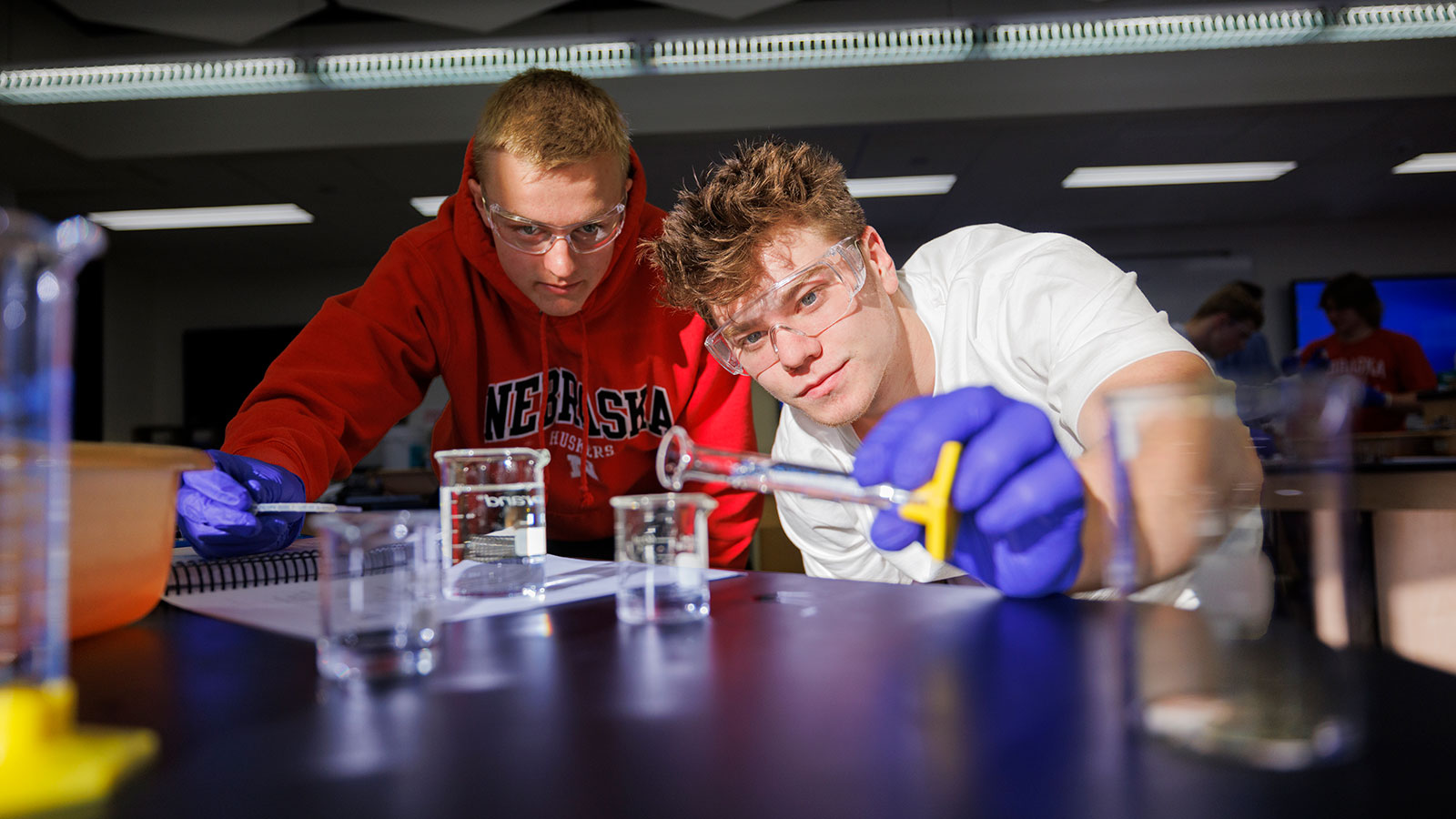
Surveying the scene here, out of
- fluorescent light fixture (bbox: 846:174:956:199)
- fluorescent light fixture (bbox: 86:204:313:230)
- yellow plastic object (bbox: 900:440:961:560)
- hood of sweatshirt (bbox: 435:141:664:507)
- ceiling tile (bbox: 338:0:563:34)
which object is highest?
ceiling tile (bbox: 338:0:563:34)

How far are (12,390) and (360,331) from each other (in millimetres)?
1308

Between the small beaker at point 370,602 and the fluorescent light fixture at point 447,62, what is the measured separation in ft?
13.1

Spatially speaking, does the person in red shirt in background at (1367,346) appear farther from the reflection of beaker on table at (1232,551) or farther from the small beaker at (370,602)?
the small beaker at (370,602)

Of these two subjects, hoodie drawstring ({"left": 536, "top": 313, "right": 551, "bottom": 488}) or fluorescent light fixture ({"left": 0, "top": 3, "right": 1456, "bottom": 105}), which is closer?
hoodie drawstring ({"left": 536, "top": 313, "right": 551, "bottom": 488})

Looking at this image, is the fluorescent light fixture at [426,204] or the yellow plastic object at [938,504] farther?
the fluorescent light fixture at [426,204]

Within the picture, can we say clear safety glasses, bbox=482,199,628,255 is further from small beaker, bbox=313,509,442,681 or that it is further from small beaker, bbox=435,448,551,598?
small beaker, bbox=313,509,442,681

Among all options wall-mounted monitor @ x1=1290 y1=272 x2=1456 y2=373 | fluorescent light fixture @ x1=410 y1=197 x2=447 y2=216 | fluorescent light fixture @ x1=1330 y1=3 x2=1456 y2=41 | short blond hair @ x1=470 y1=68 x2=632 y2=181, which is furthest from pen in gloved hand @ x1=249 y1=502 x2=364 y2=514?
wall-mounted monitor @ x1=1290 y1=272 x2=1456 y2=373

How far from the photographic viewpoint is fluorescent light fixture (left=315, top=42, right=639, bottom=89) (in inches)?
167

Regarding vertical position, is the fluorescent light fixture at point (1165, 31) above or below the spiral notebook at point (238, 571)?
above

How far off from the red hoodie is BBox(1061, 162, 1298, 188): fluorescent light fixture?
16.4ft

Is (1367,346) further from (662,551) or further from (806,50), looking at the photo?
(662,551)

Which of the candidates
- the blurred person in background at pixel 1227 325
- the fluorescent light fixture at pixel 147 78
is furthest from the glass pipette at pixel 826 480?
the blurred person in background at pixel 1227 325

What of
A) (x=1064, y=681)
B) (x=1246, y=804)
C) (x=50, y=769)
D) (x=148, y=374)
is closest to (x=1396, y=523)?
(x=1064, y=681)

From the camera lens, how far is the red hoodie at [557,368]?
172cm
